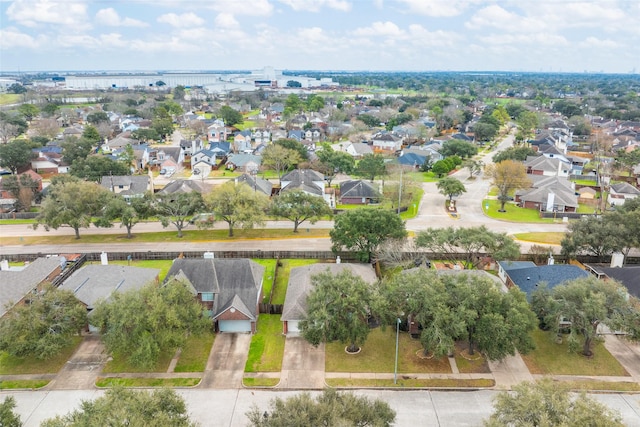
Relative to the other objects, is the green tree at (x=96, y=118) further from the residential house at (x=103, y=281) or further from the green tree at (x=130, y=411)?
the green tree at (x=130, y=411)

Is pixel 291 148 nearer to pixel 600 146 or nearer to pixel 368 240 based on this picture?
pixel 368 240

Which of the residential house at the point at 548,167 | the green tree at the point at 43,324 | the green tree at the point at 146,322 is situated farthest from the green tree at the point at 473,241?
the residential house at the point at 548,167

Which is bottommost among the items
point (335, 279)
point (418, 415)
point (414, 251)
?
point (418, 415)

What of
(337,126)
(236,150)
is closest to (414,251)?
(236,150)

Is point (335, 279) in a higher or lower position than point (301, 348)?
higher

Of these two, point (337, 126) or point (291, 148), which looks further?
point (337, 126)

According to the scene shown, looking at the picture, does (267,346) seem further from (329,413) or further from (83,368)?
(329,413)

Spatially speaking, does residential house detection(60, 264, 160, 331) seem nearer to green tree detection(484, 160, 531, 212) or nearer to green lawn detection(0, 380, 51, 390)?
green lawn detection(0, 380, 51, 390)

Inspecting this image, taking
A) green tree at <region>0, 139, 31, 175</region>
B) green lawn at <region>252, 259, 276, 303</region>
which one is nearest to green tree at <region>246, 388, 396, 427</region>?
green lawn at <region>252, 259, 276, 303</region>
